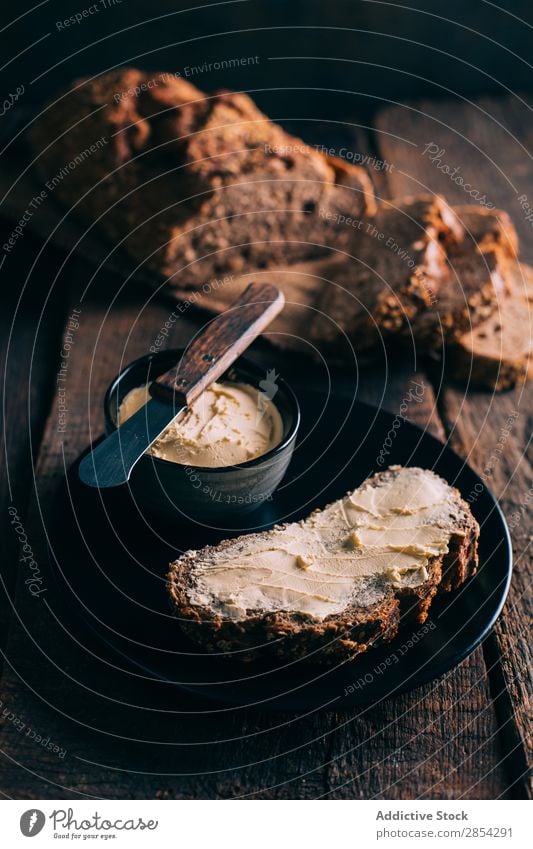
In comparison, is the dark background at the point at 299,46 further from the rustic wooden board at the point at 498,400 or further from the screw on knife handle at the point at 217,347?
the screw on knife handle at the point at 217,347

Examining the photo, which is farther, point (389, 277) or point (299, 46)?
point (299, 46)

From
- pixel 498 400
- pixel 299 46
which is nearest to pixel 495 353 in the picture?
pixel 498 400

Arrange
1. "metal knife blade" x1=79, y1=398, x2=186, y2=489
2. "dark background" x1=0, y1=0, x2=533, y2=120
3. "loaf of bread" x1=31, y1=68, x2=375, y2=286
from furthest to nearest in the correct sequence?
"dark background" x1=0, y1=0, x2=533, y2=120 → "loaf of bread" x1=31, y1=68, x2=375, y2=286 → "metal knife blade" x1=79, y1=398, x2=186, y2=489

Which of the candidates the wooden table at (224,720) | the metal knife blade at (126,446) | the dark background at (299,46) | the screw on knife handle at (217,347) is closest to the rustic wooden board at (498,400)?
the wooden table at (224,720)

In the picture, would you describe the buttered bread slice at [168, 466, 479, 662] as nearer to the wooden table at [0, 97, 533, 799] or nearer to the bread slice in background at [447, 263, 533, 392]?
the wooden table at [0, 97, 533, 799]

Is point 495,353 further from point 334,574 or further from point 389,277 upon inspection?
point 334,574

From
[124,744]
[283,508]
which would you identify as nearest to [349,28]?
[283,508]

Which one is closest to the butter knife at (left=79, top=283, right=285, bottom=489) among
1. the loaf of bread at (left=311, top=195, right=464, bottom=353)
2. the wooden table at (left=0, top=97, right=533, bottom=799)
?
the wooden table at (left=0, top=97, right=533, bottom=799)
